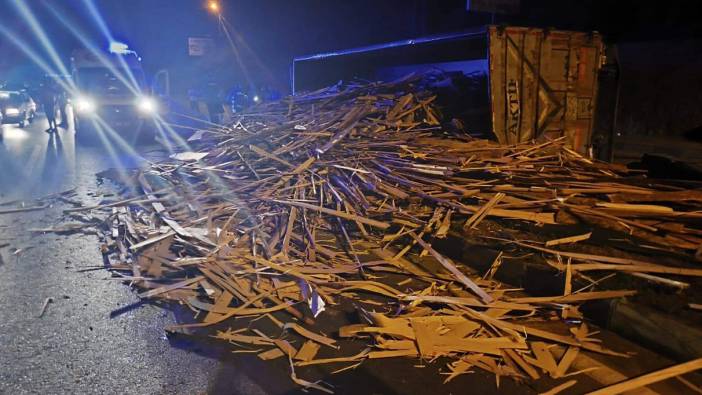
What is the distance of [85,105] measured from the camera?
53.7 feet

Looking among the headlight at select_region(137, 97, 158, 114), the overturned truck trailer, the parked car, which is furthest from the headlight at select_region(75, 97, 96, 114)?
the overturned truck trailer

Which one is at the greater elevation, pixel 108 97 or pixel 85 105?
pixel 108 97

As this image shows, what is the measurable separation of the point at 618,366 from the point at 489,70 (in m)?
5.63

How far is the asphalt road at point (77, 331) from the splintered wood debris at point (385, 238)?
31 centimetres

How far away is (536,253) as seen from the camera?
4738mm

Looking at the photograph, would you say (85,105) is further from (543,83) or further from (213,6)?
(543,83)

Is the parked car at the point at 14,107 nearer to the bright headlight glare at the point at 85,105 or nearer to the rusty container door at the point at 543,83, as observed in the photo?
the bright headlight glare at the point at 85,105

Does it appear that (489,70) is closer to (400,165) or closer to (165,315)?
(400,165)

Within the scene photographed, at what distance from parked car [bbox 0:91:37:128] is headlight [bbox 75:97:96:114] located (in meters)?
9.29

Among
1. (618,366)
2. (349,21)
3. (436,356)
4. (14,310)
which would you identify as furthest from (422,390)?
(349,21)

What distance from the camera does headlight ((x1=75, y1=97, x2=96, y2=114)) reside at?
16281 millimetres

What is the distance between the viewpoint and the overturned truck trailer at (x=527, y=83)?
797 centimetres

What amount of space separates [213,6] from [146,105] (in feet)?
49.2

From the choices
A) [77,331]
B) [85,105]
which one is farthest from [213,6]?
[77,331]
